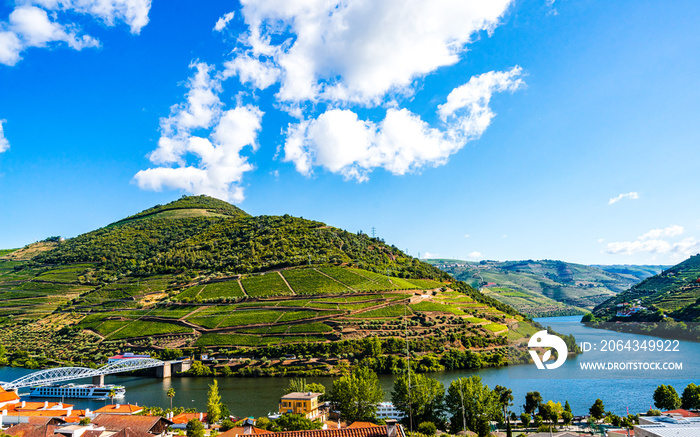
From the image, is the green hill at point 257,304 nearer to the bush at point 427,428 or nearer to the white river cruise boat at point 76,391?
the white river cruise boat at point 76,391

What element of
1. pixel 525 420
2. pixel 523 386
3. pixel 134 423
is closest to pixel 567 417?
pixel 525 420

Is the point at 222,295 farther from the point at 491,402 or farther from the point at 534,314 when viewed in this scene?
the point at 534,314

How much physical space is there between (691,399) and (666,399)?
110 inches

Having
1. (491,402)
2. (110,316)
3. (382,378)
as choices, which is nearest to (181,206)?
(110,316)

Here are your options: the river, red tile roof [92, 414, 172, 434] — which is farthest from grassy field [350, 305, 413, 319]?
red tile roof [92, 414, 172, 434]

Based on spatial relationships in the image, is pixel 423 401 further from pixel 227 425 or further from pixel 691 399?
pixel 691 399

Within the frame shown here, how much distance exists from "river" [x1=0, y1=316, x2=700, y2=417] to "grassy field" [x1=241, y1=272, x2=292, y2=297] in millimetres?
26090

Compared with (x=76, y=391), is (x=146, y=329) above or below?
above

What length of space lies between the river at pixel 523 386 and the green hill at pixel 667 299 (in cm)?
2534

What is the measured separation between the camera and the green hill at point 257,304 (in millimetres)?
72250

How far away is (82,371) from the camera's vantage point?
66.1 metres

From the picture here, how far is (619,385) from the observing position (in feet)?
177

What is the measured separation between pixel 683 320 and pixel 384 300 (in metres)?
64.5

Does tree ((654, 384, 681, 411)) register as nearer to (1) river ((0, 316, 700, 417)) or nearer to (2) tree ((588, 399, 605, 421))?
(1) river ((0, 316, 700, 417))
